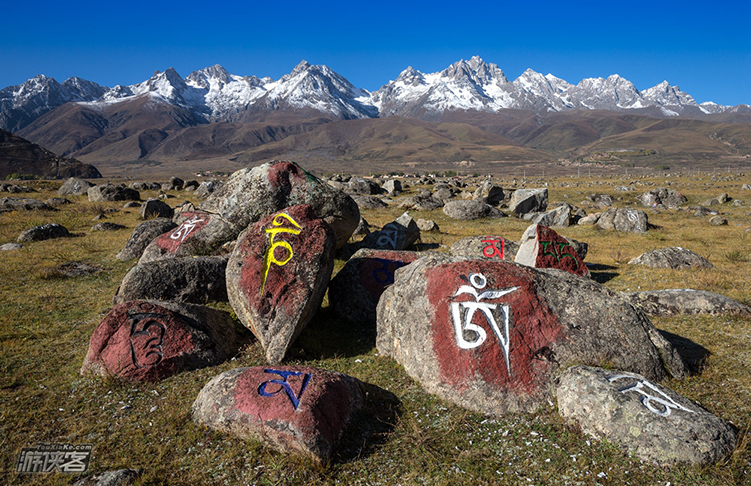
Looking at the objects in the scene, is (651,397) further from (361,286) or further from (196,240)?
(196,240)

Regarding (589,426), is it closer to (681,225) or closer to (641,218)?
(641,218)

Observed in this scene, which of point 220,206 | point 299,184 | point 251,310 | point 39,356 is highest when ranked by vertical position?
point 299,184

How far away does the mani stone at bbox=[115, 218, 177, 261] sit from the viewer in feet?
56.1

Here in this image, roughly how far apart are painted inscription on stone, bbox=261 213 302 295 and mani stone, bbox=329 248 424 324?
8.78 ft

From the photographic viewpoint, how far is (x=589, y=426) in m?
5.98

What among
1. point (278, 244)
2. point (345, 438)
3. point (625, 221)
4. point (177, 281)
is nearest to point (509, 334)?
point (345, 438)

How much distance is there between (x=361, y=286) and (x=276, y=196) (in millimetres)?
4923

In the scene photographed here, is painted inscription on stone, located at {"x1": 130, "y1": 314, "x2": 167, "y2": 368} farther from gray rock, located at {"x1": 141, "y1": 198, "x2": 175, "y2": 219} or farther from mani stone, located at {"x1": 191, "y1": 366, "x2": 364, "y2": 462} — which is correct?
gray rock, located at {"x1": 141, "y1": 198, "x2": 175, "y2": 219}

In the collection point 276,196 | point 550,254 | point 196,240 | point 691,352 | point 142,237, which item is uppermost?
point 276,196

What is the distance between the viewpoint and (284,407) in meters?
5.86

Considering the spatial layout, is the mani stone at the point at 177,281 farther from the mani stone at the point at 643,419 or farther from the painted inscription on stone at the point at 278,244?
the mani stone at the point at 643,419

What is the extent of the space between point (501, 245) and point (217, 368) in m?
11.7

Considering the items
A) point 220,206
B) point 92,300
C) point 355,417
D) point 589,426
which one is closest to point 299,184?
point 220,206

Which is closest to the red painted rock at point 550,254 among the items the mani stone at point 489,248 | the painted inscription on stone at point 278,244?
the mani stone at point 489,248
